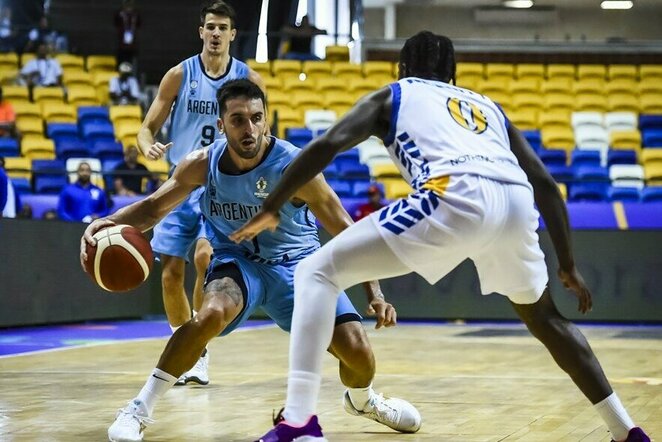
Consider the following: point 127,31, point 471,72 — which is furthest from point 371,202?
point 471,72

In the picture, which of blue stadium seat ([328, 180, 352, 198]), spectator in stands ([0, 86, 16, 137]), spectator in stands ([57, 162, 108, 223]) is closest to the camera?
spectator in stands ([57, 162, 108, 223])

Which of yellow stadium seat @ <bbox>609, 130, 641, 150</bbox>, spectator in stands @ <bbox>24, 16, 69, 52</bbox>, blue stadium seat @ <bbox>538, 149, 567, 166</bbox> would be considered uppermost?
spectator in stands @ <bbox>24, 16, 69, 52</bbox>

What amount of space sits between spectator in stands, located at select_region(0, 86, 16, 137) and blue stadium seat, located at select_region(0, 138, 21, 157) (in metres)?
0.15

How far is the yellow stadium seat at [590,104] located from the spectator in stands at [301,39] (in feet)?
15.6

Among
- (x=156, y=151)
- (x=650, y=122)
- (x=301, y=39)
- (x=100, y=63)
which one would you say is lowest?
(x=650, y=122)

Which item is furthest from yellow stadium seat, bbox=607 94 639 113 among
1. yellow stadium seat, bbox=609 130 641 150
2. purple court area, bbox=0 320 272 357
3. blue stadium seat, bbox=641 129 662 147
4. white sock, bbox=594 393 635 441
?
white sock, bbox=594 393 635 441

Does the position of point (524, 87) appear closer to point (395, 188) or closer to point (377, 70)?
point (377, 70)

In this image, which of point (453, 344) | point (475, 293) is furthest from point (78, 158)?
point (453, 344)

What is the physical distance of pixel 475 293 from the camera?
1424 cm

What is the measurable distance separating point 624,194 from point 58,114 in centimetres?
868

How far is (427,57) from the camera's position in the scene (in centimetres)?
454

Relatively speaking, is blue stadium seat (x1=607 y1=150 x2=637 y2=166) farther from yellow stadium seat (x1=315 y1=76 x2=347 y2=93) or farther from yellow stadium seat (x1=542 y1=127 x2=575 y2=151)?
yellow stadium seat (x1=315 y1=76 x2=347 y2=93)

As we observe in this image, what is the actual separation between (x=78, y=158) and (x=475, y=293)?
6144mm

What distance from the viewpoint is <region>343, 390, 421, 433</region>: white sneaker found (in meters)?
5.46
